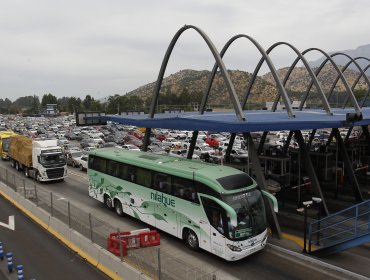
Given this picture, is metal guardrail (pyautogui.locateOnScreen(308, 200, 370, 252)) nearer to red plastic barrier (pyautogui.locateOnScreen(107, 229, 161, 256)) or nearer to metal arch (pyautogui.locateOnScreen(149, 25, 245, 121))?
metal arch (pyautogui.locateOnScreen(149, 25, 245, 121))

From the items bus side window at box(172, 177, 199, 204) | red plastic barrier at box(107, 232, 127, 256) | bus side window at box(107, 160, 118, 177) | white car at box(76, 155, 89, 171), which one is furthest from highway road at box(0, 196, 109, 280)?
white car at box(76, 155, 89, 171)

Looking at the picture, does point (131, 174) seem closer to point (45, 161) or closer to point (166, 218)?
point (166, 218)

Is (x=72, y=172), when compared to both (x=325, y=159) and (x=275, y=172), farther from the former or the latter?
(x=325, y=159)

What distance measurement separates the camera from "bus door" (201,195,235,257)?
12648mm

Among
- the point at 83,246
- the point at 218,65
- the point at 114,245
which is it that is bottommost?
the point at 83,246

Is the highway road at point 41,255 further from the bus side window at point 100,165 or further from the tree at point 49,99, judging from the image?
the tree at point 49,99

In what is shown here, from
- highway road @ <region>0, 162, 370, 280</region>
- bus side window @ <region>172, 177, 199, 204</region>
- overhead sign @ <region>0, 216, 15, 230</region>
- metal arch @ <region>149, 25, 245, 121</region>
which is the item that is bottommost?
overhead sign @ <region>0, 216, 15, 230</region>

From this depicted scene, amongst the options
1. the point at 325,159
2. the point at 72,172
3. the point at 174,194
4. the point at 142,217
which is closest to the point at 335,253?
the point at 174,194

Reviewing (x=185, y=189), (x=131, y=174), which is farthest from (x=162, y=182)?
(x=131, y=174)

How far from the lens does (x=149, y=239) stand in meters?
14.4

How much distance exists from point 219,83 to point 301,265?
173216 millimetres

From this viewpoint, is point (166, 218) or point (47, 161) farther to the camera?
point (47, 161)

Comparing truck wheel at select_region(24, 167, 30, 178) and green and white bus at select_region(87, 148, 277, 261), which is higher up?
green and white bus at select_region(87, 148, 277, 261)

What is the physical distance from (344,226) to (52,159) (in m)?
23.5
